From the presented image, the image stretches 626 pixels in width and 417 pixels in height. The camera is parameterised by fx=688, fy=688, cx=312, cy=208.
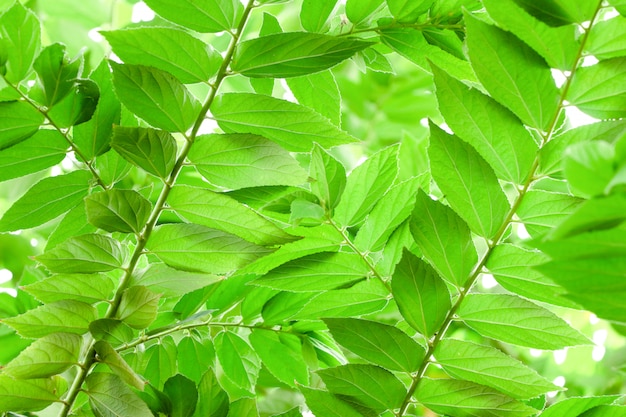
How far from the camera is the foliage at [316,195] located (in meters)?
0.43

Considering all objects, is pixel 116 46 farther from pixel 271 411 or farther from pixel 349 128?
pixel 349 128

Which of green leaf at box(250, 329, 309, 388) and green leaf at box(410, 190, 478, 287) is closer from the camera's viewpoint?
green leaf at box(410, 190, 478, 287)

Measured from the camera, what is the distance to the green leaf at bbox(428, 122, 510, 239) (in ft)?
1.42

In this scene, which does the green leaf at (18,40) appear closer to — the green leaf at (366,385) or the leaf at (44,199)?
the leaf at (44,199)

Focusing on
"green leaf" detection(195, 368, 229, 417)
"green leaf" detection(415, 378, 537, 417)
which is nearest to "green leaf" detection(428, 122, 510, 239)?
"green leaf" detection(415, 378, 537, 417)

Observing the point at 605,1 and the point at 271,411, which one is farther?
the point at 271,411

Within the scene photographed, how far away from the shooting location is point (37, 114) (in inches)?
20.1

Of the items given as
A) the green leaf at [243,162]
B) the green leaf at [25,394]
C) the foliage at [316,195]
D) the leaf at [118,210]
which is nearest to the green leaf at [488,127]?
the foliage at [316,195]

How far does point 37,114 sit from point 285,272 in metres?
0.22

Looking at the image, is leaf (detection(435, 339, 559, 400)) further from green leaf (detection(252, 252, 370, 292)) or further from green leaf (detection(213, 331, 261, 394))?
green leaf (detection(213, 331, 261, 394))

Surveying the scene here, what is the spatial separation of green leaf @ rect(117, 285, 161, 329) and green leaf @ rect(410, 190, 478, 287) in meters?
0.18

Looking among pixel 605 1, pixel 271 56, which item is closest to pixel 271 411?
pixel 271 56

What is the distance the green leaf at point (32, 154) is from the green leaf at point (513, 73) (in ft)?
1.06

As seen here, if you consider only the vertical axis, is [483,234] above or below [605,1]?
below
